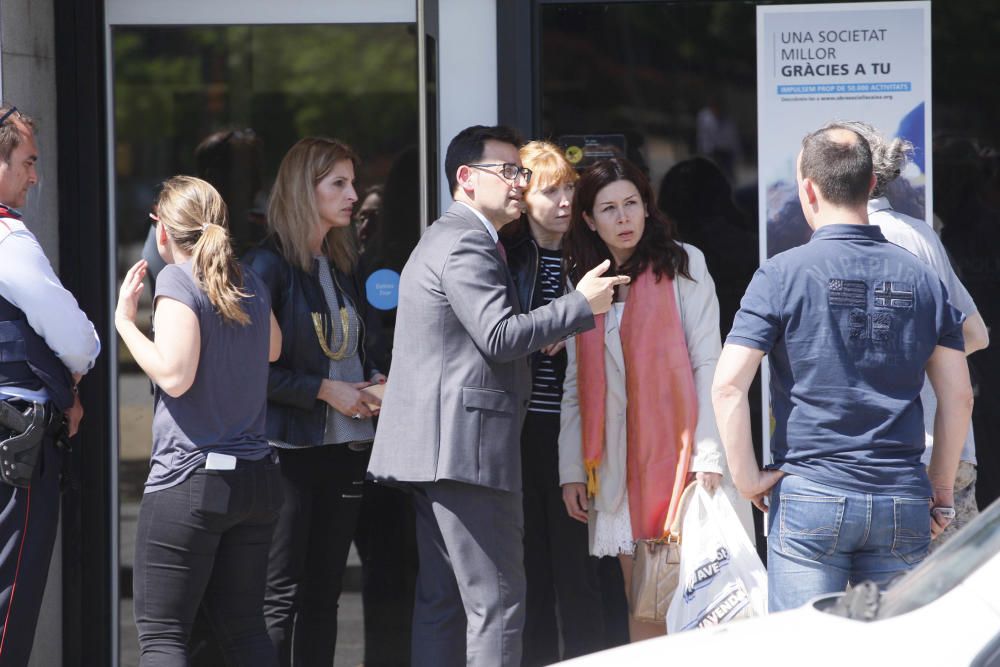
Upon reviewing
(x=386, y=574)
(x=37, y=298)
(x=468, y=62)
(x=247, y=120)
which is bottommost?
(x=386, y=574)

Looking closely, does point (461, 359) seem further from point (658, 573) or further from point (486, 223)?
point (658, 573)

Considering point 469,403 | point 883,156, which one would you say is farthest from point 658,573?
point 883,156

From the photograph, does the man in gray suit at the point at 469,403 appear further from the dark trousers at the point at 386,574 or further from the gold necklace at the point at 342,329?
the dark trousers at the point at 386,574

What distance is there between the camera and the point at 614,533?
4.34 metres

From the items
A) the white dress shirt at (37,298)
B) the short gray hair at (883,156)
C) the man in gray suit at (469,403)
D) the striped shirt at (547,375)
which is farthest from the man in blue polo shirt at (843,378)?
the white dress shirt at (37,298)

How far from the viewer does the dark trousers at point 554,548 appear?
448cm

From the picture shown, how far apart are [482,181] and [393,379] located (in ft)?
2.18

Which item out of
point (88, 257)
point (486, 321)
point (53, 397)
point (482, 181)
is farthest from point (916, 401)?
point (88, 257)

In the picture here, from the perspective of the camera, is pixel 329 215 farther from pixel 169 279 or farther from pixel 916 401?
pixel 916 401

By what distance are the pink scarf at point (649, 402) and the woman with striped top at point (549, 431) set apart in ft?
0.56

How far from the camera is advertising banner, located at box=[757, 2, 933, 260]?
4746 mm

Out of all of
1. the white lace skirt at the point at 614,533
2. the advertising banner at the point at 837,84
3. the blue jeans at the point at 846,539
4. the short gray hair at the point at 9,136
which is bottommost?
the white lace skirt at the point at 614,533

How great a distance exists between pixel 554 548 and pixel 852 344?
1.64 m

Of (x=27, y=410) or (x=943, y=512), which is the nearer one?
(x=943, y=512)
